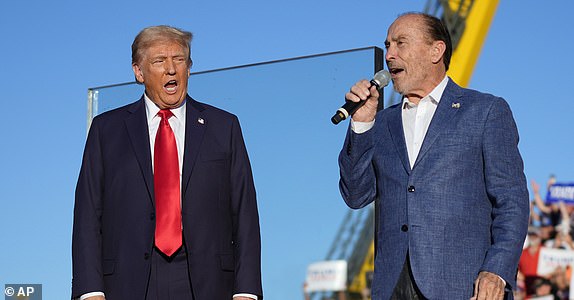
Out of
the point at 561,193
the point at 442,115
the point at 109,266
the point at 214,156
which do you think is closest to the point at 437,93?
the point at 442,115

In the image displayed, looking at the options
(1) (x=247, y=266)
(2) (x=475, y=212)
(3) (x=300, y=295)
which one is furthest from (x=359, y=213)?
(2) (x=475, y=212)

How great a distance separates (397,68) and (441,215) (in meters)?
0.35

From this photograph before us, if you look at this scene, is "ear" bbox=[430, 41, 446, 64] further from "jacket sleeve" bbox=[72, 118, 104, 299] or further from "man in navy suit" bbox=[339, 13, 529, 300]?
"jacket sleeve" bbox=[72, 118, 104, 299]

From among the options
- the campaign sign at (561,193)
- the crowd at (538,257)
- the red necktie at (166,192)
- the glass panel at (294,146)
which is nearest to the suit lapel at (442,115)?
the red necktie at (166,192)

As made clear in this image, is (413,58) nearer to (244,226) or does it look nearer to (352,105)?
(352,105)

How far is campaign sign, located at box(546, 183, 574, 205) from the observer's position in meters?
8.72

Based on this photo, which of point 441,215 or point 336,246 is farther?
point 336,246

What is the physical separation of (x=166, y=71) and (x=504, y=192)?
867 mm

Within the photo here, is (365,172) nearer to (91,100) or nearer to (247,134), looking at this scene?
(247,134)

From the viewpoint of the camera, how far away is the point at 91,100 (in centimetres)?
374

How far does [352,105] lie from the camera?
7.02 ft

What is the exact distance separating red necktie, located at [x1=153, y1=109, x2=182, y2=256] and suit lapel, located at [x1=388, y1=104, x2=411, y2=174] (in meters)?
0.53

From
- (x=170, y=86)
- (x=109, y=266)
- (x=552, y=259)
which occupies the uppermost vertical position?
(x=170, y=86)

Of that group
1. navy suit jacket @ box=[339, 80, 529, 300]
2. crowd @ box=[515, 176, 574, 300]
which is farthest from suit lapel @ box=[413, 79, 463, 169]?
crowd @ box=[515, 176, 574, 300]
